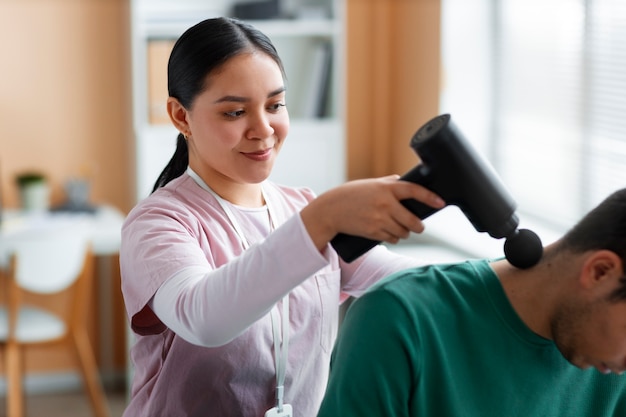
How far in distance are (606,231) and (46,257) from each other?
102 inches

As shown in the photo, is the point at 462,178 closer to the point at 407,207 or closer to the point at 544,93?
the point at 407,207

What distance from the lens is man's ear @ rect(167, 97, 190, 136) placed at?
1505mm

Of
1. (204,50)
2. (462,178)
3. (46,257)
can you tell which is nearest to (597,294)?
(462,178)

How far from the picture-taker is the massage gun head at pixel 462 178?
Result: 1.08m

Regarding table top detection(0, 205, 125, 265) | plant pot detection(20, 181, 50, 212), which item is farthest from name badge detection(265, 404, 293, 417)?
plant pot detection(20, 181, 50, 212)

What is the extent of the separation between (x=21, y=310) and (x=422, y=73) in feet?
6.29

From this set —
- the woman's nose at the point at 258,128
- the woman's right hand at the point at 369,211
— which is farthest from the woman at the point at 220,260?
the woman's right hand at the point at 369,211

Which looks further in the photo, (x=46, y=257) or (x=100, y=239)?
(x=100, y=239)

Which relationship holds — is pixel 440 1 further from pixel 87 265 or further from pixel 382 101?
pixel 87 265

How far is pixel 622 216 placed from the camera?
4.01 ft

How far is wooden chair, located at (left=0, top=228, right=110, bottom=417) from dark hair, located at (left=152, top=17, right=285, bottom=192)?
210 cm

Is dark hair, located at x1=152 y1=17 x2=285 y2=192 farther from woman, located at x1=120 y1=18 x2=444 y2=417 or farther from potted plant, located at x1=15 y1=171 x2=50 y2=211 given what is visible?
potted plant, located at x1=15 y1=171 x2=50 y2=211

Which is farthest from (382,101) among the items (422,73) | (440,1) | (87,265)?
(87,265)

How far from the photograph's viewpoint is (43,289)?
11.4 ft
